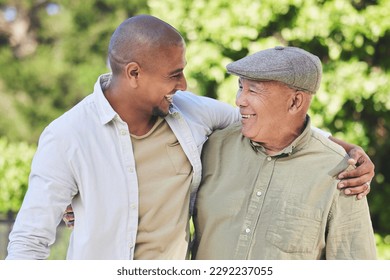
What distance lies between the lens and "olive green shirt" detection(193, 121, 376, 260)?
9.11 feet

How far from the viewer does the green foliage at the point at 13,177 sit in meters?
7.65

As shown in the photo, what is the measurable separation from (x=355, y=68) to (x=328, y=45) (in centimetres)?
29

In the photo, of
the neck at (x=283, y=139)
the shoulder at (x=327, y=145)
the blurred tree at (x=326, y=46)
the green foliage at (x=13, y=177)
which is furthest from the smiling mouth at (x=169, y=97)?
the green foliage at (x=13, y=177)

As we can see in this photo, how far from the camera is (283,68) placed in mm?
2787

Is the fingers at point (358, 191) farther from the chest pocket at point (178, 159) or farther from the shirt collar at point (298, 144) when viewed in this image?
the chest pocket at point (178, 159)

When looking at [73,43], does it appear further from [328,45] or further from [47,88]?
[328,45]

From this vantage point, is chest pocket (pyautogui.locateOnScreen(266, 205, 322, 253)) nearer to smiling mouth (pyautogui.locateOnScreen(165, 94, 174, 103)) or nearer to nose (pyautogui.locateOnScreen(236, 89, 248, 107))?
nose (pyautogui.locateOnScreen(236, 89, 248, 107))

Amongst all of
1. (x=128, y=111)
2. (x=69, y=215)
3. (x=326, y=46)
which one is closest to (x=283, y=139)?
(x=128, y=111)

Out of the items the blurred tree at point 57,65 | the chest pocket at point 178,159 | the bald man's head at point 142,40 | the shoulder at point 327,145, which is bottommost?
the blurred tree at point 57,65

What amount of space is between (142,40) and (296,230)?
86 centimetres

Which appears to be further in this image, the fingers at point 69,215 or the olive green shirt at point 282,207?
the fingers at point 69,215

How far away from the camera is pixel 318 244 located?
2.81 meters
